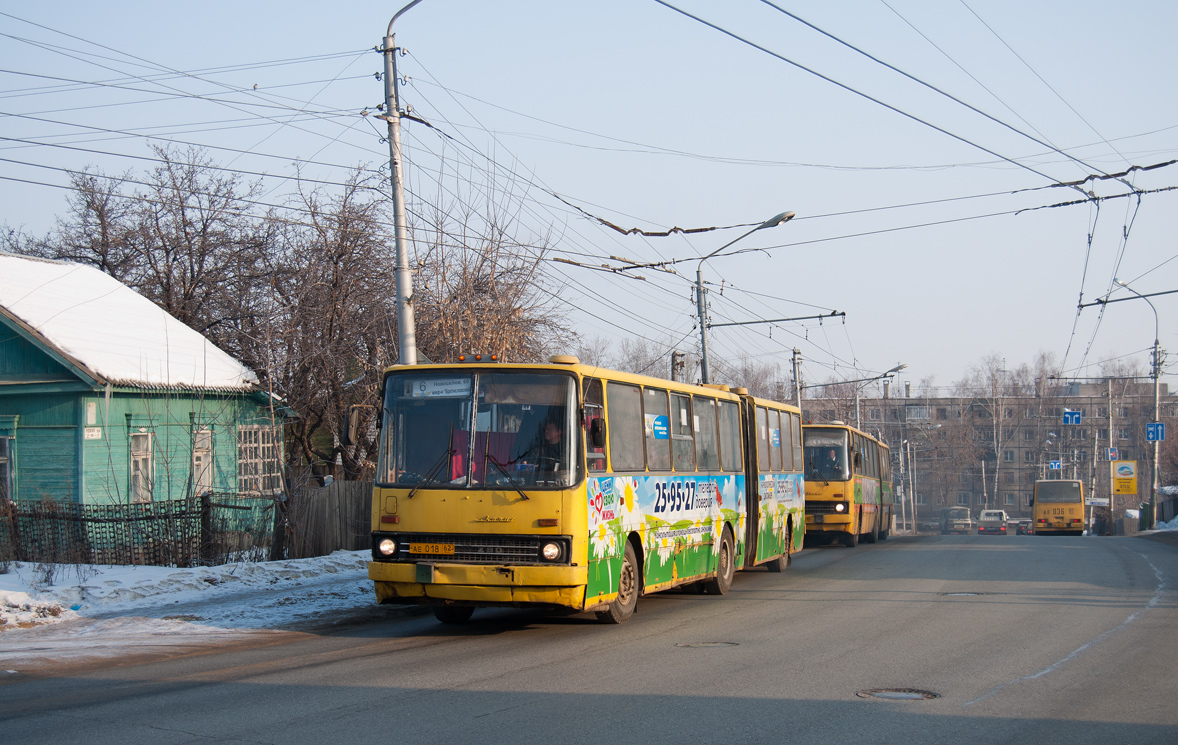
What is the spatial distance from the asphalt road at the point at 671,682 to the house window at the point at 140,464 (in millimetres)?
12347

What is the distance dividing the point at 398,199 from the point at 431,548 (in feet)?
25.3

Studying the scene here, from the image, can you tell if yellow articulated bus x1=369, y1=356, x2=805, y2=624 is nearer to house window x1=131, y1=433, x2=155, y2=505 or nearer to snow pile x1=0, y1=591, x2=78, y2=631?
snow pile x1=0, y1=591, x2=78, y2=631

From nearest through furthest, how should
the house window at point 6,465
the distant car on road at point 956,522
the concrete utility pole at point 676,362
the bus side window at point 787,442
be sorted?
the bus side window at point 787,442 < the house window at point 6,465 < the concrete utility pole at point 676,362 < the distant car on road at point 956,522

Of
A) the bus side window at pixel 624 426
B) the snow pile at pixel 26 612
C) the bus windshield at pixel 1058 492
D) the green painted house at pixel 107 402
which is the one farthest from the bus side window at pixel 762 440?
the bus windshield at pixel 1058 492

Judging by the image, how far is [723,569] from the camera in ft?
51.8

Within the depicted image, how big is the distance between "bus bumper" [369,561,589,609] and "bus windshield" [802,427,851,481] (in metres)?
17.0

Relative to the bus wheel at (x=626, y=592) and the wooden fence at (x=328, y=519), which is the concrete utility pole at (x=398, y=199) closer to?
the wooden fence at (x=328, y=519)

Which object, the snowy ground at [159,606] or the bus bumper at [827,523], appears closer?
the snowy ground at [159,606]

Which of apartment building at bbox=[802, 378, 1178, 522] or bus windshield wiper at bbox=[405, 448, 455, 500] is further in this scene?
apartment building at bbox=[802, 378, 1178, 522]

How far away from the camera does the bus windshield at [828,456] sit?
26641 millimetres

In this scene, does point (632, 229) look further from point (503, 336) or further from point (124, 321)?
point (124, 321)

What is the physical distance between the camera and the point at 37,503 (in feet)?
58.2

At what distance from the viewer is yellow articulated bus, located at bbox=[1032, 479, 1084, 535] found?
1882 inches

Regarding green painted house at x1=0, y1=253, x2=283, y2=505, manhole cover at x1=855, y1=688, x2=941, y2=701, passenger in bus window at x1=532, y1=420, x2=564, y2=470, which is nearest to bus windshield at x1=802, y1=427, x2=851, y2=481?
green painted house at x1=0, y1=253, x2=283, y2=505
